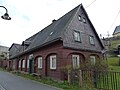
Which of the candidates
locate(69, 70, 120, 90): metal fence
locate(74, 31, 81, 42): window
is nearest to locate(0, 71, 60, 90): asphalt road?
locate(69, 70, 120, 90): metal fence

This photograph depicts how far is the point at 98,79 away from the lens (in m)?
12.1

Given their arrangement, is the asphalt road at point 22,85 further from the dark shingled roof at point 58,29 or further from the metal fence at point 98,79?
the dark shingled roof at point 58,29

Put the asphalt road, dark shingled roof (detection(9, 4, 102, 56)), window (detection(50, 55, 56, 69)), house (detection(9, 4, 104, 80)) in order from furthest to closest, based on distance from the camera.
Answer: window (detection(50, 55, 56, 69)) < dark shingled roof (detection(9, 4, 102, 56)) < house (detection(9, 4, 104, 80)) < the asphalt road

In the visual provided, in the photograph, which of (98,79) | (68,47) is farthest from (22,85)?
(98,79)

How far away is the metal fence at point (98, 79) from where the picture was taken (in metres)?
10.9

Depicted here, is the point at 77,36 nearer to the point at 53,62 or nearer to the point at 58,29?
the point at 58,29

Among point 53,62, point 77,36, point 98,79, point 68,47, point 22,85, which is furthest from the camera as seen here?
point 77,36

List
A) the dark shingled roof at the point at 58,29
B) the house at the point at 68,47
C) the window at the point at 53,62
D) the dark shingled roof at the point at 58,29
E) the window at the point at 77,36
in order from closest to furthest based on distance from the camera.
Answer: the house at the point at 68,47, the dark shingled roof at the point at 58,29, the dark shingled roof at the point at 58,29, the window at the point at 53,62, the window at the point at 77,36

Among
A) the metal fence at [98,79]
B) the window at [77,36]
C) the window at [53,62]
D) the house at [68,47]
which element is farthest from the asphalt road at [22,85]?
the window at [77,36]

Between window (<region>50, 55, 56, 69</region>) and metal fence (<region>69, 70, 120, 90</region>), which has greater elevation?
window (<region>50, 55, 56, 69</region>)

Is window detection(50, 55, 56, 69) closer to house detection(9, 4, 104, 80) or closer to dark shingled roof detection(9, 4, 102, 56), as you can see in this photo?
house detection(9, 4, 104, 80)

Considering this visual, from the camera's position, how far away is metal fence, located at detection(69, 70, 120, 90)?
35.8 ft

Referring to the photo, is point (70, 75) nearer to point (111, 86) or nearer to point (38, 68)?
point (111, 86)

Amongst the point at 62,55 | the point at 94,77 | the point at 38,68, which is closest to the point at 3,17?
the point at 94,77
